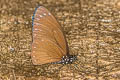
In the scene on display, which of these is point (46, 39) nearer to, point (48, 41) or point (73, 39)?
point (48, 41)

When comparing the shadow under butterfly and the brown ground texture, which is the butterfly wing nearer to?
the shadow under butterfly

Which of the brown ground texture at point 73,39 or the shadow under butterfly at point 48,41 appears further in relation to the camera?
the shadow under butterfly at point 48,41

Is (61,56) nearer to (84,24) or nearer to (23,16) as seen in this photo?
(84,24)

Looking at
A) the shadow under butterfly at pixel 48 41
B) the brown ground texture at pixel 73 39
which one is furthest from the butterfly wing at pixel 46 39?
the brown ground texture at pixel 73 39

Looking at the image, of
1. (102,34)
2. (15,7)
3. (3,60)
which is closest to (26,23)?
(15,7)

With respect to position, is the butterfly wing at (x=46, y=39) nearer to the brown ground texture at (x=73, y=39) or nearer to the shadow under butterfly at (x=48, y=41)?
the shadow under butterfly at (x=48, y=41)

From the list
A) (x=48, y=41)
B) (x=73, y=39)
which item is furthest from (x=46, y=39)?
(x=73, y=39)

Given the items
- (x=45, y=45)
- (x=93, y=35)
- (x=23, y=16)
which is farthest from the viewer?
(x=23, y=16)
